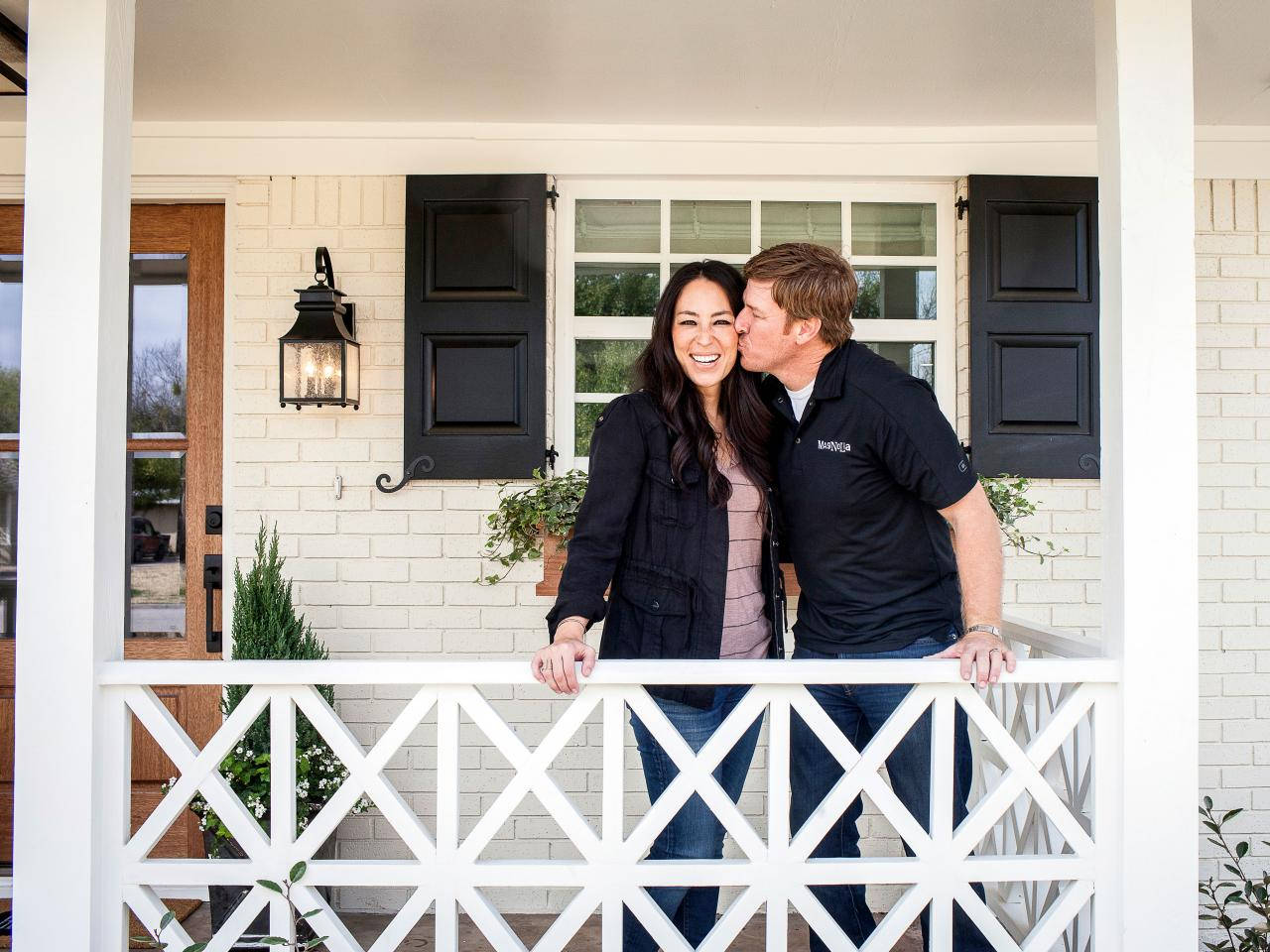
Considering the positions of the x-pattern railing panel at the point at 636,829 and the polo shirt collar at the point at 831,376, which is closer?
the x-pattern railing panel at the point at 636,829

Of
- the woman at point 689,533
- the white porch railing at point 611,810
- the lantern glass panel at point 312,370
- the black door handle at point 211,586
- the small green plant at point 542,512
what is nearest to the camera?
the white porch railing at point 611,810

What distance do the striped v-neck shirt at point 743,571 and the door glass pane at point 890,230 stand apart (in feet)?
5.86

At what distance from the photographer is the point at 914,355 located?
3496mm

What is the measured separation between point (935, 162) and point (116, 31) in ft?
8.40

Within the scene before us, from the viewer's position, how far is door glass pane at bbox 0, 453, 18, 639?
343 centimetres

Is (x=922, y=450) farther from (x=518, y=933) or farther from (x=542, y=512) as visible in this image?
(x=518, y=933)

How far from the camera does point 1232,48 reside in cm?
283

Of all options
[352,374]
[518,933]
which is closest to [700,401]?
[352,374]

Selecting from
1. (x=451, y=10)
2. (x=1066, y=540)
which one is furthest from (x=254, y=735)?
(x=1066, y=540)

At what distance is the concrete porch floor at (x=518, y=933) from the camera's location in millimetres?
3096

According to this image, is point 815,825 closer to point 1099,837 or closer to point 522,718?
point 1099,837

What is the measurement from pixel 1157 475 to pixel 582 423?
204cm

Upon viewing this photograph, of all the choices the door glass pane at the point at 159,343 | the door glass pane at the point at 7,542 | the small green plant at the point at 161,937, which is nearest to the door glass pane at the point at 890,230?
the door glass pane at the point at 159,343

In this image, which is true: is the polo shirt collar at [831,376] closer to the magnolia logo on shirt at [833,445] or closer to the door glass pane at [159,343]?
the magnolia logo on shirt at [833,445]
